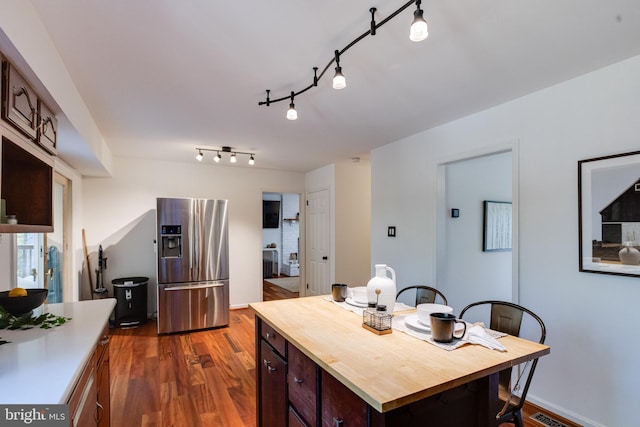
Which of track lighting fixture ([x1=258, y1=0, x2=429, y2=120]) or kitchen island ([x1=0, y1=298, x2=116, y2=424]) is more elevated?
track lighting fixture ([x1=258, y1=0, x2=429, y2=120])

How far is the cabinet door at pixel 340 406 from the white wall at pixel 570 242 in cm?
194

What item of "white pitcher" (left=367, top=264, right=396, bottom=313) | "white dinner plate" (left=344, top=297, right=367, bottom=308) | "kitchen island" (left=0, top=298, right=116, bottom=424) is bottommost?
"kitchen island" (left=0, top=298, right=116, bottom=424)

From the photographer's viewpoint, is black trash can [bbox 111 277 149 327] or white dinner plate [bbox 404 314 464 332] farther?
black trash can [bbox 111 277 149 327]

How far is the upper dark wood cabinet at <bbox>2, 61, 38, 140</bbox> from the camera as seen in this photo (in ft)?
4.41

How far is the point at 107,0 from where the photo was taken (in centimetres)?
144

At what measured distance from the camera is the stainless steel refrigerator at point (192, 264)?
163 inches

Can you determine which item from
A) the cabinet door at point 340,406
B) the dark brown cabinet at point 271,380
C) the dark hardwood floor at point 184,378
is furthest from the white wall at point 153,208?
the cabinet door at point 340,406

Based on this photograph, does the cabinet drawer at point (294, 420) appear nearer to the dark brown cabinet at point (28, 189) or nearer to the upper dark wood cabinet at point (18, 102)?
the dark brown cabinet at point (28, 189)

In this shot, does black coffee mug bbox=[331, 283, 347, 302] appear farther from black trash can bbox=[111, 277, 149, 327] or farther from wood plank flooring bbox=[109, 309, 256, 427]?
black trash can bbox=[111, 277, 149, 327]

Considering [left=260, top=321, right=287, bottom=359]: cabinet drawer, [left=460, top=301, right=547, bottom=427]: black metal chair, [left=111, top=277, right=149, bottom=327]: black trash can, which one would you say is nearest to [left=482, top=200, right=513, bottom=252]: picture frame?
[left=460, top=301, right=547, bottom=427]: black metal chair

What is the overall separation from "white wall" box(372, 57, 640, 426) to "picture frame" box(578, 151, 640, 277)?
0.05m

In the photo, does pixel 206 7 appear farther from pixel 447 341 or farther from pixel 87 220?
pixel 87 220

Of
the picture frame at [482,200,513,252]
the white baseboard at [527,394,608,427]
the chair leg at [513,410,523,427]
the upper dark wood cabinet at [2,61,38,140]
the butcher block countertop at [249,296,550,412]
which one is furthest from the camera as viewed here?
the picture frame at [482,200,513,252]

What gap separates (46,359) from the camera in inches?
51.7
